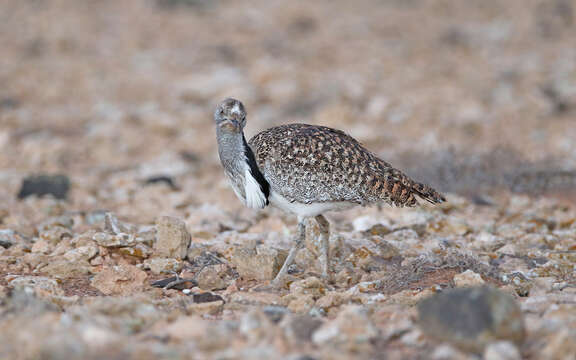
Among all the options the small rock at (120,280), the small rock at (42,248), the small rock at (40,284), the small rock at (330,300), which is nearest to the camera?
the small rock at (330,300)

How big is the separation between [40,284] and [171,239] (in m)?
0.99

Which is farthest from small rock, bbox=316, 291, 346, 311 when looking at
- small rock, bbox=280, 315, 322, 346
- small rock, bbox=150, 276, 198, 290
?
small rock, bbox=150, 276, 198, 290

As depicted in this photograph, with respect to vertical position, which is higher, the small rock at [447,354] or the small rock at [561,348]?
the small rock at [561,348]

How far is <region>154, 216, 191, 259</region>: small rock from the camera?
16.4 feet

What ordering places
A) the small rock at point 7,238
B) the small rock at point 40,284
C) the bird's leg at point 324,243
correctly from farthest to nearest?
the small rock at point 7,238 < the bird's leg at point 324,243 < the small rock at point 40,284

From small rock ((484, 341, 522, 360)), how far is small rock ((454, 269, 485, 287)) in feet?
3.87

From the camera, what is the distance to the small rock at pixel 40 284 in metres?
4.20

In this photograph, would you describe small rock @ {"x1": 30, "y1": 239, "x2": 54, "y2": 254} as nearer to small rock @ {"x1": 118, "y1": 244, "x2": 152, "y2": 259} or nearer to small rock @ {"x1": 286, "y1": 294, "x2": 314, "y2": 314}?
small rock @ {"x1": 118, "y1": 244, "x2": 152, "y2": 259}

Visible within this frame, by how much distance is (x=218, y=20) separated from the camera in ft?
49.5

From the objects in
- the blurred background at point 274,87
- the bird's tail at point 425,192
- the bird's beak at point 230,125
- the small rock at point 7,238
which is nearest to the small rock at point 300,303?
the bird's beak at point 230,125

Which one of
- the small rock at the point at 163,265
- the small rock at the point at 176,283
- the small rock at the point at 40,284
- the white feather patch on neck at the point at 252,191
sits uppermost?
the white feather patch on neck at the point at 252,191

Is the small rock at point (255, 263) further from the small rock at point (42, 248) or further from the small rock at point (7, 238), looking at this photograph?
the small rock at point (7, 238)

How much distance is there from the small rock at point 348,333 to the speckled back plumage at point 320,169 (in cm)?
128

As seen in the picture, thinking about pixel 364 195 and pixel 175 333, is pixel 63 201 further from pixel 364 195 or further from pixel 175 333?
pixel 175 333
